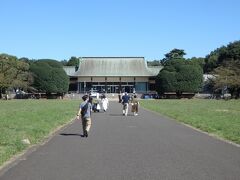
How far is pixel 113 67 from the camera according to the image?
11175 cm

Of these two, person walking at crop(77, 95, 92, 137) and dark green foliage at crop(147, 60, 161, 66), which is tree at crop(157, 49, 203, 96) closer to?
dark green foliage at crop(147, 60, 161, 66)

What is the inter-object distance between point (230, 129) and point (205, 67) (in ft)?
365

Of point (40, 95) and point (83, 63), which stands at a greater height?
point (83, 63)

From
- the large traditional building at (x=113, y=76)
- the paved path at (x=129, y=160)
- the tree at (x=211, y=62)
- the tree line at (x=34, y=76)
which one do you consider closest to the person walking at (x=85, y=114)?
the paved path at (x=129, y=160)

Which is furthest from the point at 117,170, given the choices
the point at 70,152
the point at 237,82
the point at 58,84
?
the point at 58,84

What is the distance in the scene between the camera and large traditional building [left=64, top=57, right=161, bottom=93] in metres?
109

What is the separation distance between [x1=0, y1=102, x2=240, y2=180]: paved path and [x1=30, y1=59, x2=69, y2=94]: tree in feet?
253

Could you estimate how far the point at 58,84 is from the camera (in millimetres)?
94250

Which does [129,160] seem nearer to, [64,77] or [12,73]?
[12,73]

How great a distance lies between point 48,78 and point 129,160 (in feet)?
273

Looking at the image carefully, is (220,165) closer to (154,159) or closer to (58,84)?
(154,159)

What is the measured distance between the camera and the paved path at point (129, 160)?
9344mm

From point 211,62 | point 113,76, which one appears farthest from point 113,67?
point 211,62

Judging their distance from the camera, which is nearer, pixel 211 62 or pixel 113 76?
pixel 113 76
